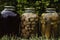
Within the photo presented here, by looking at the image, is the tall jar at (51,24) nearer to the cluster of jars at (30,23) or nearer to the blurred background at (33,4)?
the cluster of jars at (30,23)

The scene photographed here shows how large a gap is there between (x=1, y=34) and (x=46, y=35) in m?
0.86

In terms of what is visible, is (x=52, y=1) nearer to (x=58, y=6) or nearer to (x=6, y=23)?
(x=58, y=6)

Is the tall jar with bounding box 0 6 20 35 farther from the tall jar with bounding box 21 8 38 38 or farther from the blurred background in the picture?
the blurred background

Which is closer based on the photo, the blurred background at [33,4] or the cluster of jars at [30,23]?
the cluster of jars at [30,23]

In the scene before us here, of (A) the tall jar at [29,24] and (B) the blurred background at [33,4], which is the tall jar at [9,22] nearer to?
(A) the tall jar at [29,24]

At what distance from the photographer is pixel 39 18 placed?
5191mm

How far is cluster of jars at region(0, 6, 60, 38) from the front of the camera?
5.00 metres

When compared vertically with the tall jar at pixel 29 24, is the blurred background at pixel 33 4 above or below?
above

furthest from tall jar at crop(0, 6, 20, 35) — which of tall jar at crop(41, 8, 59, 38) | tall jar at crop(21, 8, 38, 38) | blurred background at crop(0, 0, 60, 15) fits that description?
blurred background at crop(0, 0, 60, 15)

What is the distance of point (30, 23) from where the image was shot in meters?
5.07

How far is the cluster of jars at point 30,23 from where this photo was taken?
5.00 m

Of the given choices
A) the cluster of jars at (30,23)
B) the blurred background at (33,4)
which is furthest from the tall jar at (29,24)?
the blurred background at (33,4)

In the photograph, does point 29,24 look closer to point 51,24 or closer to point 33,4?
point 51,24

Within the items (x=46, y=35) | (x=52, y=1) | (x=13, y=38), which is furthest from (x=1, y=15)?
(x=52, y=1)
